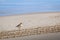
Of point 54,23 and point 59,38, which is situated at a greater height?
point 54,23

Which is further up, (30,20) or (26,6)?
(26,6)

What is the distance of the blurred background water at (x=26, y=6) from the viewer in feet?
11.9

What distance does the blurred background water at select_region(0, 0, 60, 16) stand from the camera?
143 inches

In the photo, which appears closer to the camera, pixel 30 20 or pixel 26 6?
pixel 30 20

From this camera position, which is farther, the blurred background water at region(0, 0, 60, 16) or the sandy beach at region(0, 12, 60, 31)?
the blurred background water at region(0, 0, 60, 16)

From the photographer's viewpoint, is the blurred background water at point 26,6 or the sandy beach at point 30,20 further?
the blurred background water at point 26,6

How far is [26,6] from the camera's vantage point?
3729 millimetres

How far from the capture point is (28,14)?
348cm

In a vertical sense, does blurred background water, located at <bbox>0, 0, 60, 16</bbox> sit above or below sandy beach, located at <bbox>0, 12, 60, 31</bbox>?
above

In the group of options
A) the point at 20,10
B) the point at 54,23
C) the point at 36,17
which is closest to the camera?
the point at 54,23

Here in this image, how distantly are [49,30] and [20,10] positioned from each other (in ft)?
3.61

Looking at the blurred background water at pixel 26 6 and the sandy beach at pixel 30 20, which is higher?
the blurred background water at pixel 26 6

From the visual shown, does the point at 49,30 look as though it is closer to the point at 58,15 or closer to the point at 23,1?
the point at 58,15

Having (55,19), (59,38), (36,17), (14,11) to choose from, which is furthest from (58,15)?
(14,11)
